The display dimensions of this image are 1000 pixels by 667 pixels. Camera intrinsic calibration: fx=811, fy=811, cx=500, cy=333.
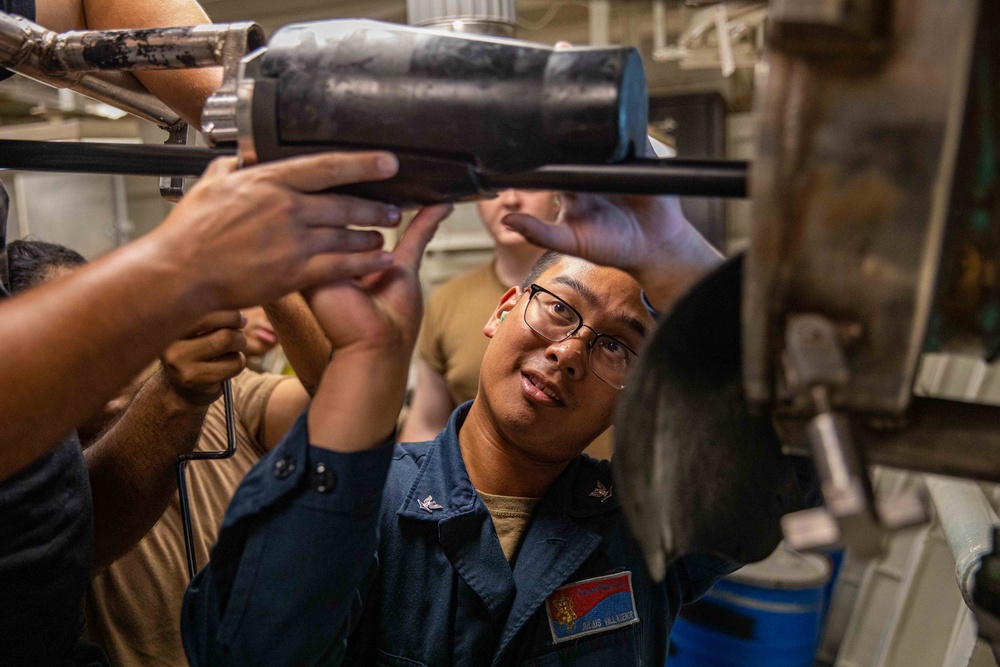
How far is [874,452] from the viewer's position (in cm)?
58

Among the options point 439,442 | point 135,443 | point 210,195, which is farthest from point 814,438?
point 135,443

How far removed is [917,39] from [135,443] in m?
1.18

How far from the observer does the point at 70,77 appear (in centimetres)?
88

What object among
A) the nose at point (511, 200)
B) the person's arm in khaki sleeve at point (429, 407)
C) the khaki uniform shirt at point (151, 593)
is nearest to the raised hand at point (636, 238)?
the khaki uniform shirt at point (151, 593)

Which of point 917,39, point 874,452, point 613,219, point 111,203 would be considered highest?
point 917,39

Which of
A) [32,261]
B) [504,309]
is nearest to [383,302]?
[504,309]

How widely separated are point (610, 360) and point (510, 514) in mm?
299

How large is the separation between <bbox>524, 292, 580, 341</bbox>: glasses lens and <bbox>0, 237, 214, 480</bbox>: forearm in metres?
0.74

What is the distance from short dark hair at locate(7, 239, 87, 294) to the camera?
5.02 ft

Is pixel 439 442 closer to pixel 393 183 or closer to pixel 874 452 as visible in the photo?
pixel 393 183

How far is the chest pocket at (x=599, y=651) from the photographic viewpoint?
3.82 feet

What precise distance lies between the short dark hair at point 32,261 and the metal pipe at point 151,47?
0.83 metres

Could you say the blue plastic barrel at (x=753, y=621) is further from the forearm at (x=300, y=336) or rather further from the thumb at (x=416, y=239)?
the thumb at (x=416, y=239)

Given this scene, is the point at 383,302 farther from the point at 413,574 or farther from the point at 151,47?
the point at 413,574
